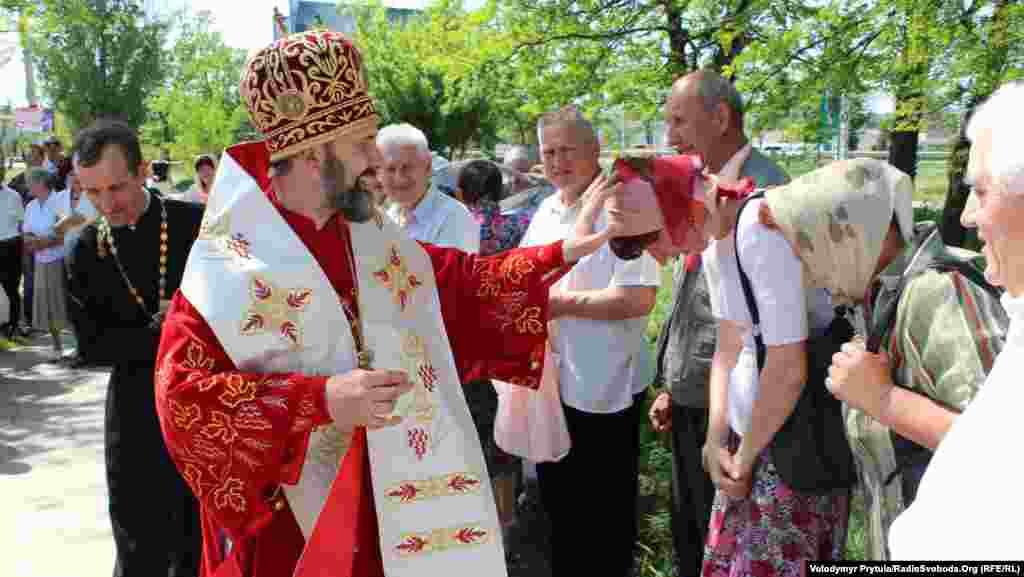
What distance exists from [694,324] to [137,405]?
6.59ft

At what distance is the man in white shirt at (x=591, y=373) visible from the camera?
362cm

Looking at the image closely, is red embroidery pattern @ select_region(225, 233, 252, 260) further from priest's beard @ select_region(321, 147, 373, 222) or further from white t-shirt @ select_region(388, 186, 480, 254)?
white t-shirt @ select_region(388, 186, 480, 254)

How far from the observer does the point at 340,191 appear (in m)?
2.48

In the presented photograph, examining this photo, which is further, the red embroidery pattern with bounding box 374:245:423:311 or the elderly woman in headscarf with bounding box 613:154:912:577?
the red embroidery pattern with bounding box 374:245:423:311

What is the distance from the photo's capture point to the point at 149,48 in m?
35.7

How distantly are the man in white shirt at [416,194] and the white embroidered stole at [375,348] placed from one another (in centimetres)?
168

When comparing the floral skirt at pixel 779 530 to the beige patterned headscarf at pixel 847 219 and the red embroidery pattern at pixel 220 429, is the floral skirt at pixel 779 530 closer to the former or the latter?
the beige patterned headscarf at pixel 847 219

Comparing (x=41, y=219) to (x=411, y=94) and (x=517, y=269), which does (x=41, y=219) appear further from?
(x=411, y=94)

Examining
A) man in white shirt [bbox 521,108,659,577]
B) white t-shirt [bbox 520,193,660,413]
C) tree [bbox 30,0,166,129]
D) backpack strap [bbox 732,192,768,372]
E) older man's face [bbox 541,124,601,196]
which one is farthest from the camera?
tree [bbox 30,0,166,129]

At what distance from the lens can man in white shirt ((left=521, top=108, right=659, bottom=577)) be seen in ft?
11.9

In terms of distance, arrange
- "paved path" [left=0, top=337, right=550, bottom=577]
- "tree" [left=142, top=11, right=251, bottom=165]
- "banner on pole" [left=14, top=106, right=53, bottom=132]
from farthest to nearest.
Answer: "tree" [left=142, top=11, right=251, bottom=165]
"banner on pole" [left=14, top=106, right=53, bottom=132]
"paved path" [left=0, top=337, right=550, bottom=577]

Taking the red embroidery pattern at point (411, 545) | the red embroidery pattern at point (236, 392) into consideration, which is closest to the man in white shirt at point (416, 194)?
the red embroidery pattern at point (411, 545)

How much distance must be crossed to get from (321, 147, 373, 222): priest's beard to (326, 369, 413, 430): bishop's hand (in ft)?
1.65

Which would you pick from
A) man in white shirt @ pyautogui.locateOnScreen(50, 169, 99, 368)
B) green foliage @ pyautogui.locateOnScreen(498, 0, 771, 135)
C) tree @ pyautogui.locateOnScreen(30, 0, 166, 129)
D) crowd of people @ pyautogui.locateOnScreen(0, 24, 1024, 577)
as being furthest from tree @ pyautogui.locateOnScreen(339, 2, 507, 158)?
crowd of people @ pyautogui.locateOnScreen(0, 24, 1024, 577)
